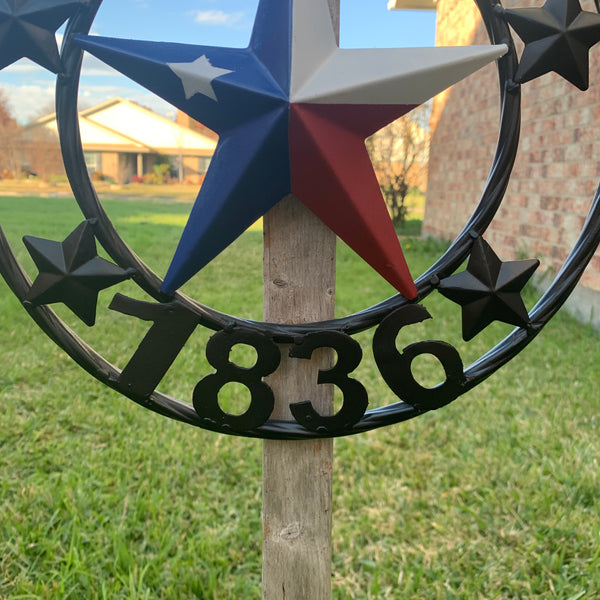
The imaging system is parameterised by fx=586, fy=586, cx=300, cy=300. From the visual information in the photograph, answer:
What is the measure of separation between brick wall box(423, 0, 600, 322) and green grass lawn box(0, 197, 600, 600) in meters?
0.95

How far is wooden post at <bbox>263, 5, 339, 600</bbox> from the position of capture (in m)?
0.93

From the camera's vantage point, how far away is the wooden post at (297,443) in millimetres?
931

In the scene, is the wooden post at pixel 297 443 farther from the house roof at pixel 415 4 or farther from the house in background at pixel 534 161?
the house roof at pixel 415 4

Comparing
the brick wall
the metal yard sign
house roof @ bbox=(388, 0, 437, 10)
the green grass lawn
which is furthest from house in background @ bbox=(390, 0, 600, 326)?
the metal yard sign

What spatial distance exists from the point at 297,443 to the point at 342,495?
1.01m

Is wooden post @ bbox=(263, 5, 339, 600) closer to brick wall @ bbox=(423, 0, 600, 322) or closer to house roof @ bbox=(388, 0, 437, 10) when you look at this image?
brick wall @ bbox=(423, 0, 600, 322)

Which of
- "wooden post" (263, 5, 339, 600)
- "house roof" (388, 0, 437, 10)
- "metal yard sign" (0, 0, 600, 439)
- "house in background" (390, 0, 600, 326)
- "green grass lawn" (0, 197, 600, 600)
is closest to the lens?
"metal yard sign" (0, 0, 600, 439)

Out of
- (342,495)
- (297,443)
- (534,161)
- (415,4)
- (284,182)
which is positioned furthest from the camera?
(415,4)

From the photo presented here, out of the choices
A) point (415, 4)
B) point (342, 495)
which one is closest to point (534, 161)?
point (342, 495)

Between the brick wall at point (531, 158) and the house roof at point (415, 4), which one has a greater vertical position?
the house roof at point (415, 4)

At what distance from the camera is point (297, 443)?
101 centimetres

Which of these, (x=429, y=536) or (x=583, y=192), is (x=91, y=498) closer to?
(x=429, y=536)

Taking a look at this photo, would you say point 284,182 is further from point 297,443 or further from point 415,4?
point 415,4

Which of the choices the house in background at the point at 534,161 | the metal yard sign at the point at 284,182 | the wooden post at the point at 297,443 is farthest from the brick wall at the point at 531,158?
the wooden post at the point at 297,443
